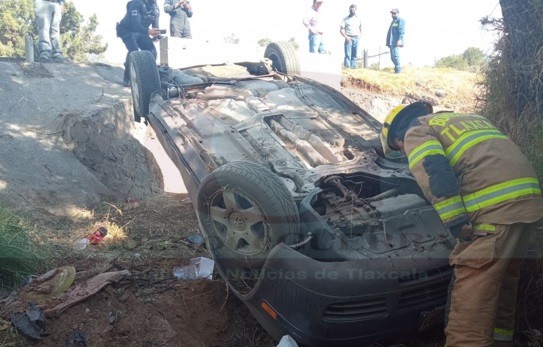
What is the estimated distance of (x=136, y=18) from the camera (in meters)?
8.22

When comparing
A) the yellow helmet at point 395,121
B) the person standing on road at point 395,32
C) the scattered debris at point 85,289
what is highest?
the person standing on road at point 395,32

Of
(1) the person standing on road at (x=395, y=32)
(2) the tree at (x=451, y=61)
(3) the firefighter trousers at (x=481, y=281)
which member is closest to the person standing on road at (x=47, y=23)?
(1) the person standing on road at (x=395, y=32)

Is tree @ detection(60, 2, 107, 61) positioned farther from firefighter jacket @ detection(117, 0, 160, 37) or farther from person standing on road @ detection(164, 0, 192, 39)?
firefighter jacket @ detection(117, 0, 160, 37)

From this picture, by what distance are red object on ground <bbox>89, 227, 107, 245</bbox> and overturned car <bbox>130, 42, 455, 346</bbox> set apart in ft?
3.47

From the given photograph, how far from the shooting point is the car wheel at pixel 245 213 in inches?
121

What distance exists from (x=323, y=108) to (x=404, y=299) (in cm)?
254

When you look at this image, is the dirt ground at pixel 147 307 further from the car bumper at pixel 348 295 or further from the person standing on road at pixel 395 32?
the person standing on road at pixel 395 32

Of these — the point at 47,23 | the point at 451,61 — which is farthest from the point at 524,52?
the point at 451,61

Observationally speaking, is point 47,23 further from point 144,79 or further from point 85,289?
point 85,289

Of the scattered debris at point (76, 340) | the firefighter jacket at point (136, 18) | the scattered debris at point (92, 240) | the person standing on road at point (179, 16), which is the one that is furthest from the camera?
the person standing on road at point (179, 16)

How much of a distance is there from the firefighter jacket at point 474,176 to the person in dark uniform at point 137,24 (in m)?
6.41

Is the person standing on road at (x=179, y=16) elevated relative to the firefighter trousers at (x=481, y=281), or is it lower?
elevated

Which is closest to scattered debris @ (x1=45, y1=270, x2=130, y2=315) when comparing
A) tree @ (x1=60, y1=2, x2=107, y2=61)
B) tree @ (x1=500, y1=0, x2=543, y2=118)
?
tree @ (x1=500, y1=0, x2=543, y2=118)

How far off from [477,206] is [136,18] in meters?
6.95
